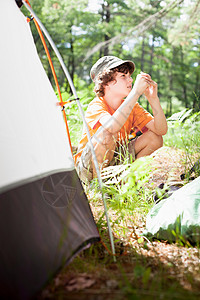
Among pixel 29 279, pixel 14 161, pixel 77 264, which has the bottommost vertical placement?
pixel 77 264

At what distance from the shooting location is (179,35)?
6117 millimetres

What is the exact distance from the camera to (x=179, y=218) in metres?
1.57

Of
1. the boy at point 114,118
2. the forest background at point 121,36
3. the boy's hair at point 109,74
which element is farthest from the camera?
the forest background at point 121,36

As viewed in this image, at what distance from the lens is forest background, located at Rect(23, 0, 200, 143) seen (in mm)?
7390

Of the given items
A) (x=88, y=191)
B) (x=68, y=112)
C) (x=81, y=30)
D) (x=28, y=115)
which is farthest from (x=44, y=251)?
(x=81, y=30)

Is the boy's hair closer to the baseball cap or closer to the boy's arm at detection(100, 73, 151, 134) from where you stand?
the baseball cap

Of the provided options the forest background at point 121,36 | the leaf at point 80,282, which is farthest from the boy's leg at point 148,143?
the forest background at point 121,36

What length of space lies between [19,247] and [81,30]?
1107cm

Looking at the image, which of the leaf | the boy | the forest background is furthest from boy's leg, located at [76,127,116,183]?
the forest background

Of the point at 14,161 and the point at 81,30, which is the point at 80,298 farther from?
the point at 81,30

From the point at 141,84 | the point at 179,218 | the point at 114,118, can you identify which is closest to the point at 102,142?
the point at 114,118

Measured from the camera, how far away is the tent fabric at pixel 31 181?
1.08 m

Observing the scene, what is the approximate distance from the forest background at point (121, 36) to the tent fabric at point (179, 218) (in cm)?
427

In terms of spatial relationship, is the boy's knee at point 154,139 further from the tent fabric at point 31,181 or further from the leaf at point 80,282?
the leaf at point 80,282
